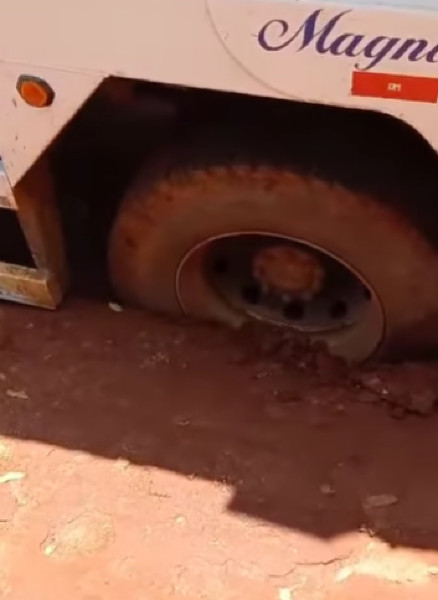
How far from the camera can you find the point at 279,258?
3369 millimetres

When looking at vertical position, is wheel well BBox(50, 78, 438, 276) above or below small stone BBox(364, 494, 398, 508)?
above

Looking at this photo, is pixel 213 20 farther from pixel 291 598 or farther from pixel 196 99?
pixel 291 598

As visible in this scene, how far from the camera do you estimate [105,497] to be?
3.08 metres

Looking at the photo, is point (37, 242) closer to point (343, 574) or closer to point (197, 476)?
point (197, 476)

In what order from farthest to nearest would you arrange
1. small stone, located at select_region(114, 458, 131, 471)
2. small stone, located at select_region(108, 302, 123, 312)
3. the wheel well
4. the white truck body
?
small stone, located at select_region(108, 302, 123, 312) < small stone, located at select_region(114, 458, 131, 471) < the wheel well < the white truck body

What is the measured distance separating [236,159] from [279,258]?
432 millimetres

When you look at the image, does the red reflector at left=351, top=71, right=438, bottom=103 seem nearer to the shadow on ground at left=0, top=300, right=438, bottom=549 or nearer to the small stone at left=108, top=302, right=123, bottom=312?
the shadow on ground at left=0, top=300, right=438, bottom=549

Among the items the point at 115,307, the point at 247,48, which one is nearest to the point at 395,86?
the point at 247,48

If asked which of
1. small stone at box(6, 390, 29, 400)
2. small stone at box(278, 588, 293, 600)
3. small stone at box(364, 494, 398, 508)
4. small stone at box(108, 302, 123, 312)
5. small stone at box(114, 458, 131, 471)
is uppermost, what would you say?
small stone at box(108, 302, 123, 312)

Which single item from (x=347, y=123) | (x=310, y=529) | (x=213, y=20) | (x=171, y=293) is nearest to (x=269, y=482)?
(x=310, y=529)

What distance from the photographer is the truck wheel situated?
3047mm

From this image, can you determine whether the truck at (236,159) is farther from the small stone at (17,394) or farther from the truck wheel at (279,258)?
the small stone at (17,394)

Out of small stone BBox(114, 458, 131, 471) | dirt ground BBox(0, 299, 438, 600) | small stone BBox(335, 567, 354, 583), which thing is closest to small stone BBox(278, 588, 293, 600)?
dirt ground BBox(0, 299, 438, 600)

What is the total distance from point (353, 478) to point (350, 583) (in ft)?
1.04
